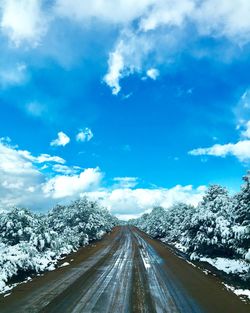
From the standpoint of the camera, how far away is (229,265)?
2042cm

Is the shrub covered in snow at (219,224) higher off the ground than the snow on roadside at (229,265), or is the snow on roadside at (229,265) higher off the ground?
the shrub covered in snow at (219,224)

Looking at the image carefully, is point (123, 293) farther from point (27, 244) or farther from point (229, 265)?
point (229, 265)

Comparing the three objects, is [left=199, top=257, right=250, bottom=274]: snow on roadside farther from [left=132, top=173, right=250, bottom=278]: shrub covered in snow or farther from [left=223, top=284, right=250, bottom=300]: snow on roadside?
[left=223, top=284, right=250, bottom=300]: snow on roadside

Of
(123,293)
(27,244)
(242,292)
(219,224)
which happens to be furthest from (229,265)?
(27,244)

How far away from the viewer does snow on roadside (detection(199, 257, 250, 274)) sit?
1833 centimetres

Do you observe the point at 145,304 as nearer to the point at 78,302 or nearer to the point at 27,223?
the point at 78,302

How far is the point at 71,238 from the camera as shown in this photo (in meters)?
31.4

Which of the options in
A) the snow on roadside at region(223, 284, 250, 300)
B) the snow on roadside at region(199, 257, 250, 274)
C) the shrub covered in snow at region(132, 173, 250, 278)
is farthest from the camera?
the shrub covered in snow at region(132, 173, 250, 278)

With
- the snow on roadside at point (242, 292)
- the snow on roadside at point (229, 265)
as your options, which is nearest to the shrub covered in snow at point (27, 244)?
the snow on roadside at point (242, 292)

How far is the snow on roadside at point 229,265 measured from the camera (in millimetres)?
18328

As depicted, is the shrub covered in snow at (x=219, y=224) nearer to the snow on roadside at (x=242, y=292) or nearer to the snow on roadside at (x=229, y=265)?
the snow on roadside at (x=229, y=265)

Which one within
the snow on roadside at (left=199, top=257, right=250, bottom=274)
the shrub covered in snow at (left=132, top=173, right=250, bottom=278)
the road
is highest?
the shrub covered in snow at (left=132, top=173, right=250, bottom=278)

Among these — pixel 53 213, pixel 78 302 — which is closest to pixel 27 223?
pixel 78 302

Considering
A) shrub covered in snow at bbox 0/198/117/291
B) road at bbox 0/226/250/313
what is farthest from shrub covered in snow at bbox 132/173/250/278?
shrub covered in snow at bbox 0/198/117/291
